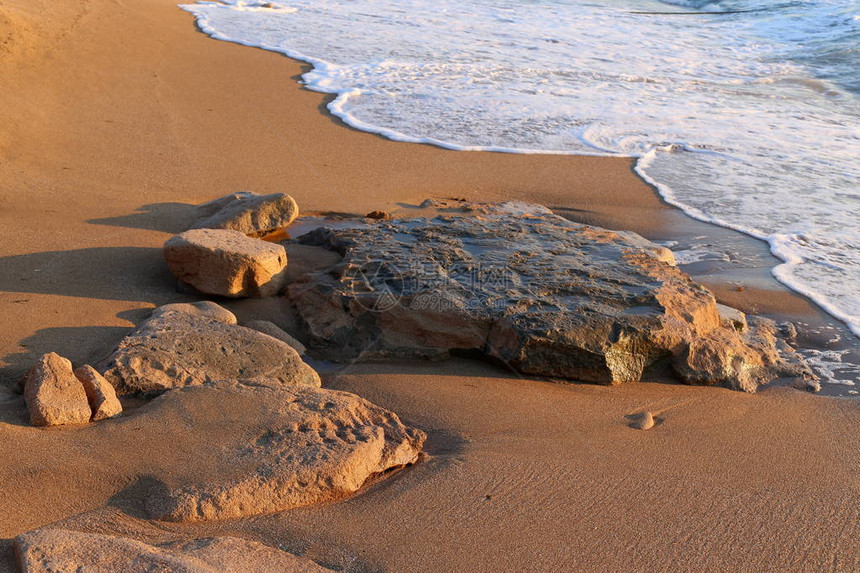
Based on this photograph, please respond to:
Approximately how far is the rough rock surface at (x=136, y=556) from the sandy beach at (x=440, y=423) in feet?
0.28

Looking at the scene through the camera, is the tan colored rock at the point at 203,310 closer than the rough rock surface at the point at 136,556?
No

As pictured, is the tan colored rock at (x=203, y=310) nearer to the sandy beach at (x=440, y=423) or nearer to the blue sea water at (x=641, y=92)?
the sandy beach at (x=440, y=423)

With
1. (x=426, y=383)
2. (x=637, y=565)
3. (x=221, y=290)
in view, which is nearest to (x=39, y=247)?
(x=221, y=290)

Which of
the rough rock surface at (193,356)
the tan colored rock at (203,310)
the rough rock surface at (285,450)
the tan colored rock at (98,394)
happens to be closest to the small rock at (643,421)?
the rough rock surface at (285,450)

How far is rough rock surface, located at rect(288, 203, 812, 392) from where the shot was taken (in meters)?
3.10

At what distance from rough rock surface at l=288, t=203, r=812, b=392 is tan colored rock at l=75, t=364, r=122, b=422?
97 cm

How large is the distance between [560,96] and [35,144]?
496 centimetres

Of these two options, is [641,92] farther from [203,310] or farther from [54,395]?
[54,395]

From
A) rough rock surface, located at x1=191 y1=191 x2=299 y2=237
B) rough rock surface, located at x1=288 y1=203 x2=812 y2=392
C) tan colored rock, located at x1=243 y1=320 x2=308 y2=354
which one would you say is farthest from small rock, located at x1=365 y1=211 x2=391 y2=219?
tan colored rock, located at x1=243 y1=320 x2=308 y2=354

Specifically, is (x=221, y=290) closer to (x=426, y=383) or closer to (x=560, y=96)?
(x=426, y=383)

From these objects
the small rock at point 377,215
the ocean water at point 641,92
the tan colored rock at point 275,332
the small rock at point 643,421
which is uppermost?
the ocean water at point 641,92

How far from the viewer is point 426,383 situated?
301cm

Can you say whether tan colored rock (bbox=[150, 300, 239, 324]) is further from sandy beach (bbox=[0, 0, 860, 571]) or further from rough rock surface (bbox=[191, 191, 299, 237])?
rough rock surface (bbox=[191, 191, 299, 237])

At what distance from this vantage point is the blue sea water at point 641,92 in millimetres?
5223
